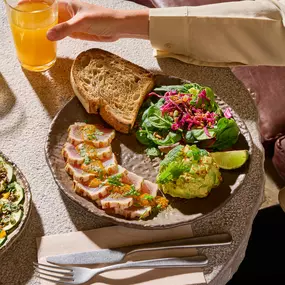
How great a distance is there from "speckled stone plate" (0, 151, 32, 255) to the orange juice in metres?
0.39

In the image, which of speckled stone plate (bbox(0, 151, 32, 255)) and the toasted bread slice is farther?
the toasted bread slice

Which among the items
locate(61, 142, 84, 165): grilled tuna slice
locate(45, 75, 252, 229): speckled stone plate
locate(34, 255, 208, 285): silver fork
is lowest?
locate(34, 255, 208, 285): silver fork

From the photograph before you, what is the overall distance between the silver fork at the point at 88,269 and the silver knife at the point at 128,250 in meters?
0.02

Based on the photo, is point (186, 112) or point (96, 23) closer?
point (186, 112)

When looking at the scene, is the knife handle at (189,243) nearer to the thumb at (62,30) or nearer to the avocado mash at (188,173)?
the avocado mash at (188,173)

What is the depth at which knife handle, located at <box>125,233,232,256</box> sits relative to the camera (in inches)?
44.2

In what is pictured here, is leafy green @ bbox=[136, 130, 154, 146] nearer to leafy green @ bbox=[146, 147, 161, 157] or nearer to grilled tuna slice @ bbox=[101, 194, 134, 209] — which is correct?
leafy green @ bbox=[146, 147, 161, 157]

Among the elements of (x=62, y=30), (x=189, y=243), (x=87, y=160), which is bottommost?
(x=189, y=243)

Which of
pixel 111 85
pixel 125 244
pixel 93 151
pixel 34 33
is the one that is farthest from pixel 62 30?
pixel 125 244

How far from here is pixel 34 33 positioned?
1458mm

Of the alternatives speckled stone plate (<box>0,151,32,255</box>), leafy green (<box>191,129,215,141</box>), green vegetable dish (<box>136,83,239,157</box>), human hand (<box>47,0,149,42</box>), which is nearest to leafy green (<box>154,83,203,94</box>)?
green vegetable dish (<box>136,83,239,157</box>)

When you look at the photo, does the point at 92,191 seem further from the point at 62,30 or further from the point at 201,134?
the point at 62,30

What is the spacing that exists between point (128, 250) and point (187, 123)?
38cm

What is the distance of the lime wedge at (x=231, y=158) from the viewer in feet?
4.09
